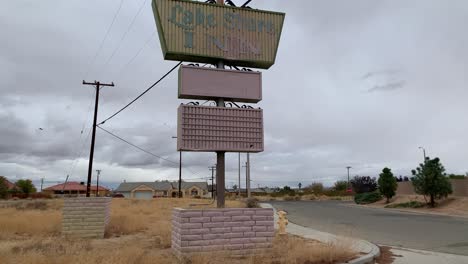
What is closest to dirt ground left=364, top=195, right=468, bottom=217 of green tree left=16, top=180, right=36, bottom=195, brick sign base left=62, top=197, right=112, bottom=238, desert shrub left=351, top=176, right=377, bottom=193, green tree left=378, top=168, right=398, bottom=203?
green tree left=378, top=168, right=398, bottom=203

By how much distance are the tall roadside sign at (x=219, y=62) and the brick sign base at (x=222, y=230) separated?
3.71 feet

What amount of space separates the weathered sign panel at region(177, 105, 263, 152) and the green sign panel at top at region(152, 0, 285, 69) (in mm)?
1389

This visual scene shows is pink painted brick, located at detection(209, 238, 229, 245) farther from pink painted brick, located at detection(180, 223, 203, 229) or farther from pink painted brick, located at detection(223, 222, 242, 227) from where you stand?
pink painted brick, located at detection(180, 223, 203, 229)

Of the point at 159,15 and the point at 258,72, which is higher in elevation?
the point at 159,15

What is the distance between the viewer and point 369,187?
6062 cm

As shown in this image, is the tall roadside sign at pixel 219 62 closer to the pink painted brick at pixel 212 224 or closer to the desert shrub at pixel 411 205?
the pink painted brick at pixel 212 224

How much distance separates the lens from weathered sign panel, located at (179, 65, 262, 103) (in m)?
10.5

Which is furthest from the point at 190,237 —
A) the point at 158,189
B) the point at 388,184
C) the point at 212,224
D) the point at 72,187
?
the point at 72,187

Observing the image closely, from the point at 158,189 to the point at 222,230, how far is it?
10700 cm

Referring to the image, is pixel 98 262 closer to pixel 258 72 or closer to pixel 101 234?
pixel 258 72

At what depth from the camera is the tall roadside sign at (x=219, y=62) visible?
10289 millimetres

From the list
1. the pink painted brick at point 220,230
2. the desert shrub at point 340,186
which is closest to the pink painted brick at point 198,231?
the pink painted brick at point 220,230

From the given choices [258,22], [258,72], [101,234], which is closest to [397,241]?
[258,72]

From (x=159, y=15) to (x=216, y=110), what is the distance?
273 cm
